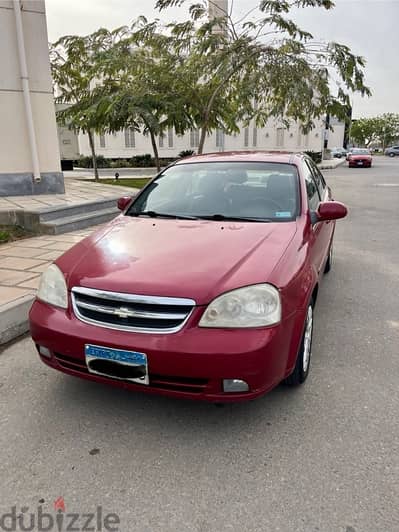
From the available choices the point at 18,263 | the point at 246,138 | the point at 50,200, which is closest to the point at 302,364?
the point at 18,263

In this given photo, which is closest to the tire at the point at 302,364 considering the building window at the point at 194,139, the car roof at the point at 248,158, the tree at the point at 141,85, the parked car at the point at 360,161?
the car roof at the point at 248,158

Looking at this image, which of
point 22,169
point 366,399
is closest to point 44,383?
point 366,399

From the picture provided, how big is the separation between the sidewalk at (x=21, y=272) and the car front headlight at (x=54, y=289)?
1058 mm

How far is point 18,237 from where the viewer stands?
627 cm

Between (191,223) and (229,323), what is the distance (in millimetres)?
1144

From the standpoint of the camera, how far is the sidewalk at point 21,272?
349 centimetres

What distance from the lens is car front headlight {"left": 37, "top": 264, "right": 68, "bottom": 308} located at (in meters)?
2.42

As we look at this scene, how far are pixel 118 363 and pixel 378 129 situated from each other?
3902 inches

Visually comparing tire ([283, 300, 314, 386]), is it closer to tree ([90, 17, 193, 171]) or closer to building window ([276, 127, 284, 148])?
tree ([90, 17, 193, 171])

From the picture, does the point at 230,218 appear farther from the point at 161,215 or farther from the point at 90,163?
the point at 90,163

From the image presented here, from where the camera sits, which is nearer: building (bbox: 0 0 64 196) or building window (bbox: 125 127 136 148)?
building (bbox: 0 0 64 196)

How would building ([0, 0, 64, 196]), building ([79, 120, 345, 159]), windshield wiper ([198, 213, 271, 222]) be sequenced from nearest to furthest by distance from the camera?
windshield wiper ([198, 213, 271, 222]) < building ([0, 0, 64, 196]) < building ([79, 120, 345, 159])

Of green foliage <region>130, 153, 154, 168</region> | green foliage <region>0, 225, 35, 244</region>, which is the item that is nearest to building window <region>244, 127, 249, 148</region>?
green foliage <region>130, 153, 154, 168</region>

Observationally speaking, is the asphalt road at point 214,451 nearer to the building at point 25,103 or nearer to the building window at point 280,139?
the building at point 25,103
